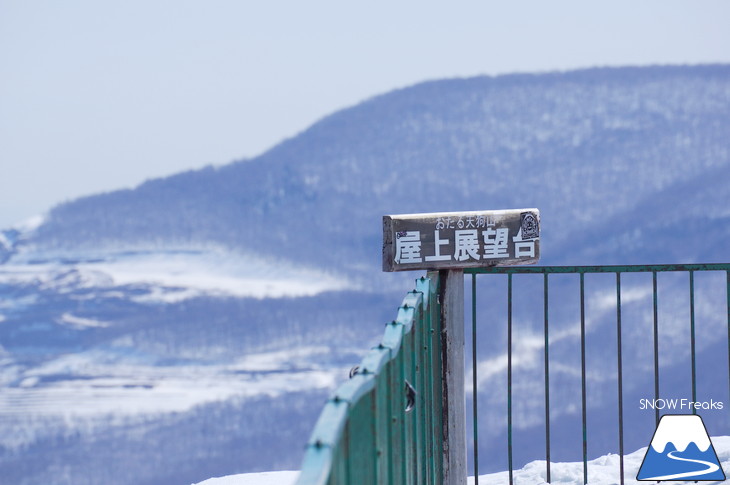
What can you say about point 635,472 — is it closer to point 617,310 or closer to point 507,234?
point 617,310

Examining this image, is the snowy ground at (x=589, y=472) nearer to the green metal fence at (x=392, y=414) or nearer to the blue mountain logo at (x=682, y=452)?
the blue mountain logo at (x=682, y=452)

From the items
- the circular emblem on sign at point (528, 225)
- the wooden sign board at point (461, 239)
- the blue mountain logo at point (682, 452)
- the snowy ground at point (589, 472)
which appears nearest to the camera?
the wooden sign board at point (461, 239)

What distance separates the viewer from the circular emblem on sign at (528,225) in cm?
479

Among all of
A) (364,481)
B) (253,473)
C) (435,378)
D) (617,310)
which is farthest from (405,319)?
(253,473)

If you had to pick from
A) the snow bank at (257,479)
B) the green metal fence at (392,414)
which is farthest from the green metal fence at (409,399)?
the snow bank at (257,479)

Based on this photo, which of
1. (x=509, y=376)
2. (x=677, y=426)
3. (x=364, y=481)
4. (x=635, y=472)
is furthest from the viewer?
(x=635, y=472)

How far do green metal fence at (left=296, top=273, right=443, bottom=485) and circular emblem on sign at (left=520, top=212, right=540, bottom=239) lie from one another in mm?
494

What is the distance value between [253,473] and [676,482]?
3.24 meters

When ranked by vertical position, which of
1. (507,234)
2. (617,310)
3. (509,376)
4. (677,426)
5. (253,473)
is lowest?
(253,473)

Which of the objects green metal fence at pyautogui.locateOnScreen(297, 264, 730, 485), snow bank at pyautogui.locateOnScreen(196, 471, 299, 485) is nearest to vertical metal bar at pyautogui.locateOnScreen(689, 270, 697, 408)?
green metal fence at pyautogui.locateOnScreen(297, 264, 730, 485)

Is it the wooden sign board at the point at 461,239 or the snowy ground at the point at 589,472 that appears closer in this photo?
the wooden sign board at the point at 461,239

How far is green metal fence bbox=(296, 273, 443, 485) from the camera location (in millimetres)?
1790

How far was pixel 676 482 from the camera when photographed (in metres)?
5.48

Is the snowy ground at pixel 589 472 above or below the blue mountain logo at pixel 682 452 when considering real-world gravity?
below
